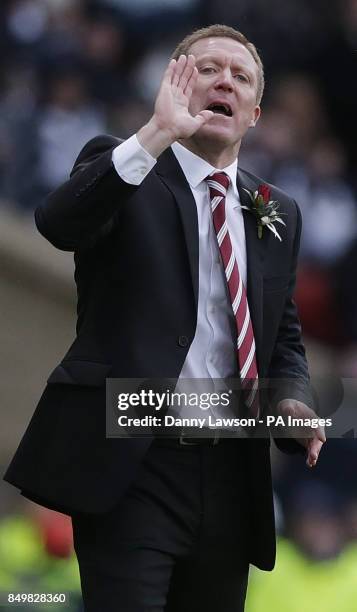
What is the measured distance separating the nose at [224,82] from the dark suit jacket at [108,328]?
0.26m

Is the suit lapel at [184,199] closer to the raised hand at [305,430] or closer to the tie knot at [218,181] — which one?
the tie knot at [218,181]

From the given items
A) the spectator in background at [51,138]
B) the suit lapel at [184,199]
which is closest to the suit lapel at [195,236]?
the suit lapel at [184,199]

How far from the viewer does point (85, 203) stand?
88.5 inches

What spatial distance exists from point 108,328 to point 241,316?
293 millimetres

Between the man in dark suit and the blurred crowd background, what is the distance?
1.42 meters

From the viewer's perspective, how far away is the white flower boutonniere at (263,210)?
267 cm

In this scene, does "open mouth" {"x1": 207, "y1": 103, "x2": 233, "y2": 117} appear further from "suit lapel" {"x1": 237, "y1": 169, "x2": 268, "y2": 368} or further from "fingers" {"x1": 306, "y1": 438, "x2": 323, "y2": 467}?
"fingers" {"x1": 306, "y1": 438, "x2": 323, "y2": 467}

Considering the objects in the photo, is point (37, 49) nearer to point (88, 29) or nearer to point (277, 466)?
point (88, 29)

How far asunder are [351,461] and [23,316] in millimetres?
1324

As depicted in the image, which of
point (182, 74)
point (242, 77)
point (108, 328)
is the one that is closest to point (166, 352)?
point (108, 328)

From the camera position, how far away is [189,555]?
8.13 feet

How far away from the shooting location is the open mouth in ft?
8.54

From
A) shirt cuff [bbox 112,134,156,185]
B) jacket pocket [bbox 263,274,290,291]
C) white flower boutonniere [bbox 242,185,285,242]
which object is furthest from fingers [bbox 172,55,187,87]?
jacket pocket [bbox 263,274,290,291]

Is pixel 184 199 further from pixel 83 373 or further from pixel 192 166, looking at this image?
pixel 83 373
